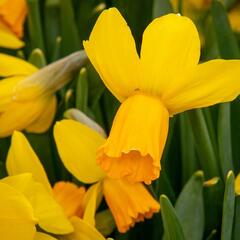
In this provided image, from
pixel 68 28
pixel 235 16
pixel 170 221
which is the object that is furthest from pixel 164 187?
pixel 235 16

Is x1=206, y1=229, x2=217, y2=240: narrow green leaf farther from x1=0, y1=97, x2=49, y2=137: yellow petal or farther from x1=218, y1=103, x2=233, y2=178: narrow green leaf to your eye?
x1=0, y1=97, x2=49, y2=137: yellow petal

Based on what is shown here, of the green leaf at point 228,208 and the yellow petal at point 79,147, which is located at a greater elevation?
the yellow petal at point 79,147

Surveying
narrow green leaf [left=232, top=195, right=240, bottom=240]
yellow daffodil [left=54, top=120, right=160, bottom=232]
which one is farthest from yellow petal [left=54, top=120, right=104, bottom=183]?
narrow green leaf [left=232, top=195, right=240, bottom=240]

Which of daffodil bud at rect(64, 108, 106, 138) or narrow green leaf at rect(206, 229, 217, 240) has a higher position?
daffodil bud at rect(64, 108, 106, 138)

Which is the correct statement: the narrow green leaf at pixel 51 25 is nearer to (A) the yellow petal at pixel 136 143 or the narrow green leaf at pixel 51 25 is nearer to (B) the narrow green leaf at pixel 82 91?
(B) the narrow green leaf at pixel 82 91

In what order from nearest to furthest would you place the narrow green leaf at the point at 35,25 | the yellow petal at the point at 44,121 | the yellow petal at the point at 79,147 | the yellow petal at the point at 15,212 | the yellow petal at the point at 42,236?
1. the yellow petal at the point at 15,212
2. the yellow petal at the point at 42,236
3. the yellow petal at the point at 79,147
4. the yellow petal at the point at 44,121
5. the narrow green leaf at the point at 35,25

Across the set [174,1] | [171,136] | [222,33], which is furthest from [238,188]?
[174,1]

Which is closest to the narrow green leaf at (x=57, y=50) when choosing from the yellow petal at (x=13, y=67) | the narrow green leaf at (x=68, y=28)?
the narrow green leaf at (x=68, y=28)

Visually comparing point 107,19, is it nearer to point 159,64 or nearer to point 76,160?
point 159,64
